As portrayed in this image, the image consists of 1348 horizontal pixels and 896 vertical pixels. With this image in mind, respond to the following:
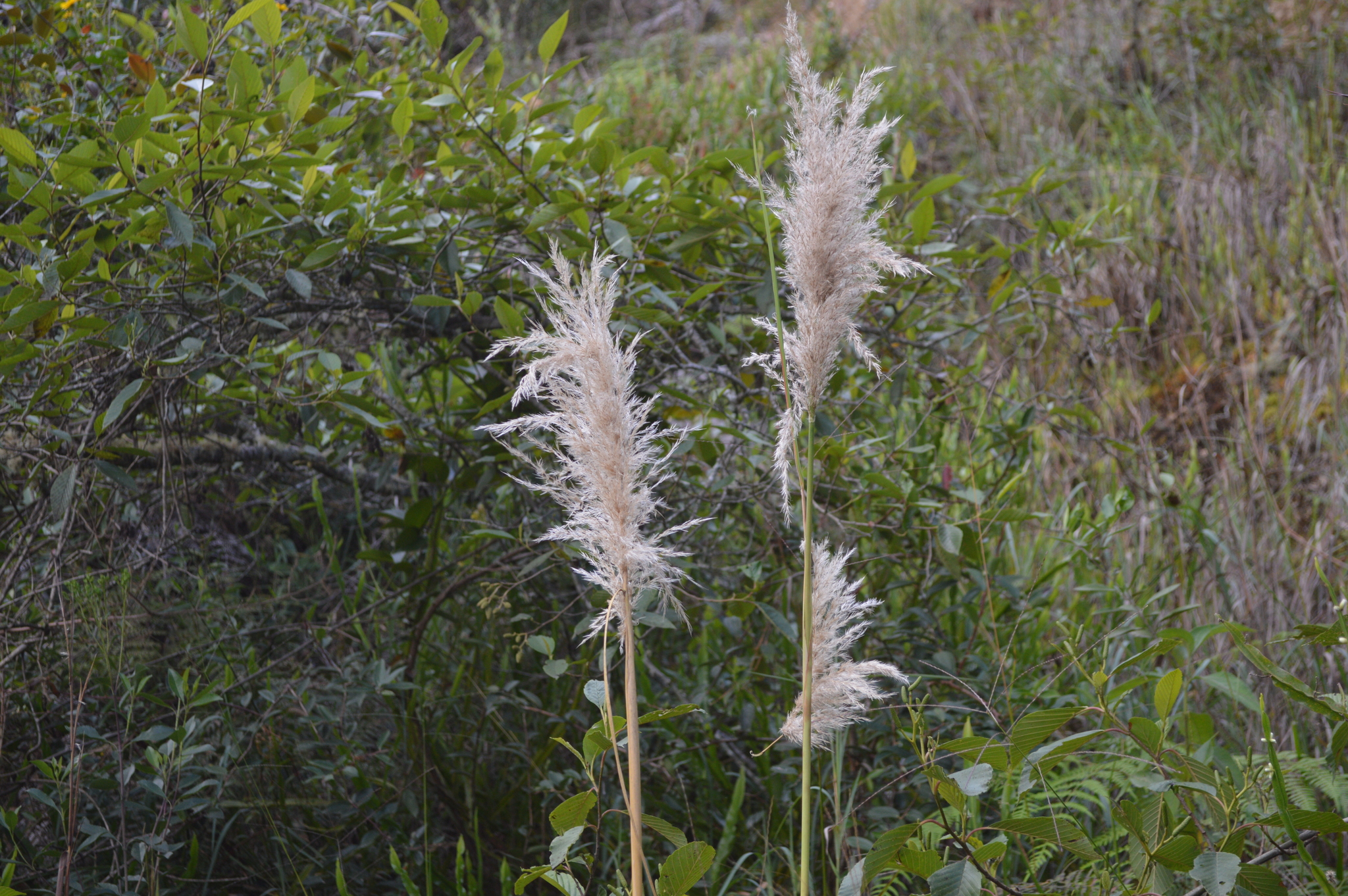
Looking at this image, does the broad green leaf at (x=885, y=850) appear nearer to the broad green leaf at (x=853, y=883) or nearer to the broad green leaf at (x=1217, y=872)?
the broad green leaf at (x=853, y=883)

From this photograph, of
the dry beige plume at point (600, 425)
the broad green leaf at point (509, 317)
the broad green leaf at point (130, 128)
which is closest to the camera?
the dry beige plume at point (600, 425)

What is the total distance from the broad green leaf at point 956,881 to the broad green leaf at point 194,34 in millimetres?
1732

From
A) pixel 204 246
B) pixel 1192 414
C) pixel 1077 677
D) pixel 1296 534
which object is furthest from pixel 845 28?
pixel 204 246

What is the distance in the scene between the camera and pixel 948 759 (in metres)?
2.11

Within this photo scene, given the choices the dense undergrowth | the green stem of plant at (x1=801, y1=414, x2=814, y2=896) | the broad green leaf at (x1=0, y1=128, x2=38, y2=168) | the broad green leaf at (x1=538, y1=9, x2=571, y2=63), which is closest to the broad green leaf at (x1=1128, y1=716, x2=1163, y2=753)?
the dense undergrowth

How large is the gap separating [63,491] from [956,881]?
1.59m

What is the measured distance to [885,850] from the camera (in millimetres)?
1087

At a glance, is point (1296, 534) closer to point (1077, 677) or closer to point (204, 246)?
point (1077, 677)

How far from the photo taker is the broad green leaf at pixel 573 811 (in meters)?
1.04

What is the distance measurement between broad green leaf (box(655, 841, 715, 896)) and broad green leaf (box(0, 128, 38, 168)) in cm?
159

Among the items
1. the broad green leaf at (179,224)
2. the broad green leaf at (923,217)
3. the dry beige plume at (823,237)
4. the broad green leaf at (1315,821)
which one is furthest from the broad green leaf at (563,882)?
the broad green leaf at (923,217)

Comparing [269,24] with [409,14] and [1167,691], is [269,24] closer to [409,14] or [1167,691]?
[409,14]

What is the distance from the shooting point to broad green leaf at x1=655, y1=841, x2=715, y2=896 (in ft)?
3.30

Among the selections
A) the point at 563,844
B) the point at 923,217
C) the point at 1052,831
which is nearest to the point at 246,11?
the point at 923,217
